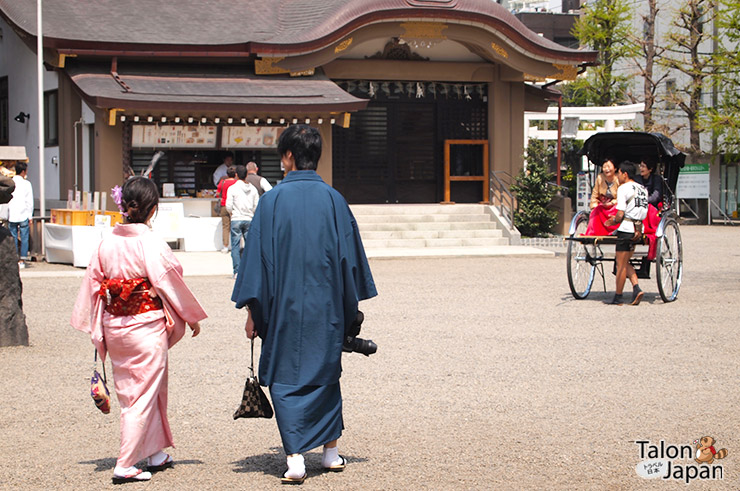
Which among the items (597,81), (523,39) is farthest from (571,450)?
(597,81)

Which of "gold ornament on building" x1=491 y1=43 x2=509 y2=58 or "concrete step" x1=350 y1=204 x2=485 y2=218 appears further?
"gold ornament on building" x1=491 y1=43 x2=509 y2=58

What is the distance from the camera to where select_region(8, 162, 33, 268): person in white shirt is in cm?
1673

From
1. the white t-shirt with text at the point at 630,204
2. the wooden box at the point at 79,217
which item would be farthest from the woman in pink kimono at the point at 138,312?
the wooden box at the point at 79,217

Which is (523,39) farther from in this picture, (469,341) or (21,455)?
(21,455)

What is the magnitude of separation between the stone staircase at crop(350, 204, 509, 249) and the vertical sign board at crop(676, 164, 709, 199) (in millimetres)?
13010

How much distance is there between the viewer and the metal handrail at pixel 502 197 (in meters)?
23.0

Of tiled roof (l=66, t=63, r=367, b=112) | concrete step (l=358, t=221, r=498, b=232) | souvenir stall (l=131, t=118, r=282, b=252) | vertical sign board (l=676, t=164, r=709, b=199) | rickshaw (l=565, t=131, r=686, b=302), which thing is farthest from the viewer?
vertical sign board (l=676, t=164, r=709, b=199)

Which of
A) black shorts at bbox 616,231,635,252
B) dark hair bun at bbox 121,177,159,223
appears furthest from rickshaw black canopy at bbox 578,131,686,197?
dark hair bun at bbox 121,177,159,223

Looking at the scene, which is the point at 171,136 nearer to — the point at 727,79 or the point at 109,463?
the point at 109,463

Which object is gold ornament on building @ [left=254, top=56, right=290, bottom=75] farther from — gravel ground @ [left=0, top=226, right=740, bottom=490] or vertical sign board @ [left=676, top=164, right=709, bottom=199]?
vertical sign board @ [left=676, top=164, right=709, bottom=199]

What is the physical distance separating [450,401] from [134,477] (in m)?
2.59

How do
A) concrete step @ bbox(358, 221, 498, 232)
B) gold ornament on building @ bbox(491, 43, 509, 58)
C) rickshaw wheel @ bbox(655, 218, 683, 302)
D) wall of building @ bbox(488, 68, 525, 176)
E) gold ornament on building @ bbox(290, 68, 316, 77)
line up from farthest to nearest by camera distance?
wall of building @ bbox(488, 68, 525, 176), gold ornament on building @ bbox(491, 43, 509, 58), gold ornament on building @ bbox(290, 68, 316, 77), concrete step @ bbox(358, 221, 498, 232), rickshaw wheel @ bbox(655, 218, 683, 302)

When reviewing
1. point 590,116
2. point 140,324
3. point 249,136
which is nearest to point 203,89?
point 249,136

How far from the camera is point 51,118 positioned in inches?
945
